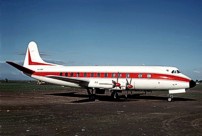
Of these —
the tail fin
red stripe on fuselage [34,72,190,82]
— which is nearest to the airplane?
red stripe on fuselage [34,72,190,82]

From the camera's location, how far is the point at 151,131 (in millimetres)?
11742

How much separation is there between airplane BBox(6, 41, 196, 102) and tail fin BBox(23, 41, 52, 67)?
2481 mm

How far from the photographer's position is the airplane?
93.0 feet

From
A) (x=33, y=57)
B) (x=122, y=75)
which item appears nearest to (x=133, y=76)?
(x=122, y=75)

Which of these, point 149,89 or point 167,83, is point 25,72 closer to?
point 149,89

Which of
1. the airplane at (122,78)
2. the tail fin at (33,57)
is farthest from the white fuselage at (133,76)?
the tail fin at (33,57)

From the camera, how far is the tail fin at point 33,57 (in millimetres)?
36344

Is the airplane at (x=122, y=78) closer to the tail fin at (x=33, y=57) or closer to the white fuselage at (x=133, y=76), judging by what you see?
the white fuselage at (x=133, y=76)

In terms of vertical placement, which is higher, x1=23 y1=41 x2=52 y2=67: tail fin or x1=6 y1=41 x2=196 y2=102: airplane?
x1=23 y1=41 x2=52 y2=67: tail fin

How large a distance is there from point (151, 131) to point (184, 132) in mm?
1567

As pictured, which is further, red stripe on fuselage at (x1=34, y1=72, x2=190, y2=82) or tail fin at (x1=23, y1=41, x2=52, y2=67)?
tail fin at (x1=23, y1=41, x2=52, y2=67)

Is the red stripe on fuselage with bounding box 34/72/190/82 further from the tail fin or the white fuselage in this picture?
the tail fin

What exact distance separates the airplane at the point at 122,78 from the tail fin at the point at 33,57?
248cm

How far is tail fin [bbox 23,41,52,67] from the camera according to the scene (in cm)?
3634
